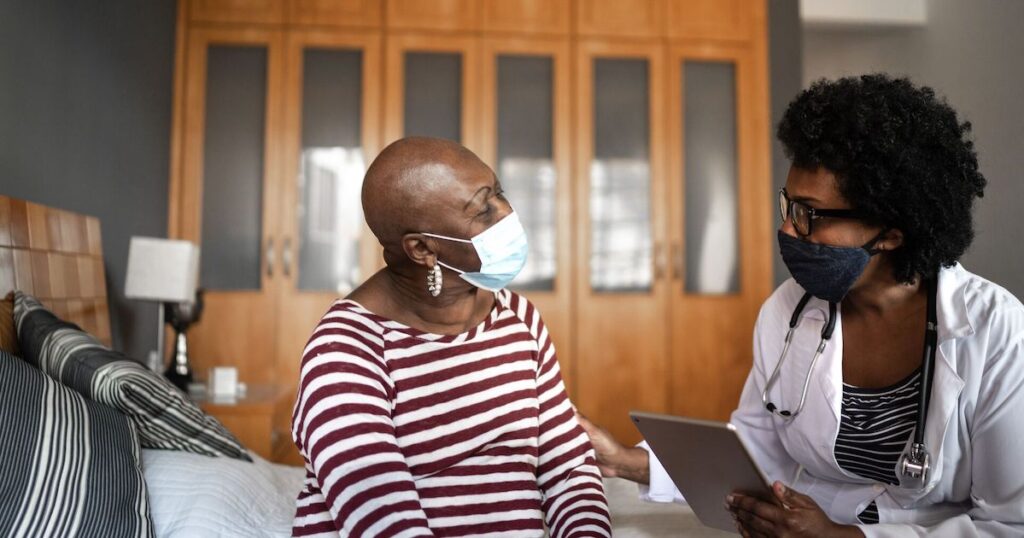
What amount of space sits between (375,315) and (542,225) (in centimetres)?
288

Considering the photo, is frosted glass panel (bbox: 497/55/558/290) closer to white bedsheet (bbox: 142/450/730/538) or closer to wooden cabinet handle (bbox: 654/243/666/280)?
wooden cabinet handle (bbox: 654/243/666/280)

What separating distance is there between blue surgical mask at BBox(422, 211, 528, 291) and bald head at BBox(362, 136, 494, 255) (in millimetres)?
42

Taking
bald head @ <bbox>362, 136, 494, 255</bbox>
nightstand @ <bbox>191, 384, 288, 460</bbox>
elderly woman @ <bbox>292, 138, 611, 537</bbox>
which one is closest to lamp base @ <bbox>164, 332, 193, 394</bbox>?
nightstand @ <bbox>191, 384, 288, 460</bbox>

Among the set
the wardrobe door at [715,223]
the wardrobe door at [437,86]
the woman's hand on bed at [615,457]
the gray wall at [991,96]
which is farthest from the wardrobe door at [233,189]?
the gray wall at [991,96]

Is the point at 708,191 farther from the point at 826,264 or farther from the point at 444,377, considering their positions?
the point at 444,377

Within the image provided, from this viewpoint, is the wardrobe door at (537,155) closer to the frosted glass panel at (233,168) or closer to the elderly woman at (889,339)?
the frosted glass panel at (233,168)

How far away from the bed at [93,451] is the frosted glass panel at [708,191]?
234cm

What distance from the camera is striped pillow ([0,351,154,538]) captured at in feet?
3.86

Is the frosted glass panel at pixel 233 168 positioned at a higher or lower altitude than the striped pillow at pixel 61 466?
higher

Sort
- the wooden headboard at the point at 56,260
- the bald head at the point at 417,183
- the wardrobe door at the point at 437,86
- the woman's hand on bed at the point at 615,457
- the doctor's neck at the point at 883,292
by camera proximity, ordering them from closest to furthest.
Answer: the bald head at the point at 417,183 → the doctor's neck at the point at 883,292 → the woman's hand on bed at the point at 615,457 → the wooden headboard at the point at 56,260 → the wardrobe door at the point at 437,86

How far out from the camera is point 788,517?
4.02 ft

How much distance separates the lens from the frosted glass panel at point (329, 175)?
395cm

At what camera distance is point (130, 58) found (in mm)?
3094

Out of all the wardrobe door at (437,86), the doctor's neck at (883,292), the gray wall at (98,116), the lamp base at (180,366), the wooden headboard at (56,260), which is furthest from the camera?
the wardrobe door at (437,86)
